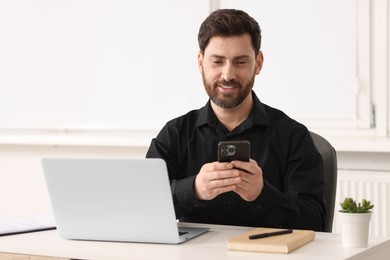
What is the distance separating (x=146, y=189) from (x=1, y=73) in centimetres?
290

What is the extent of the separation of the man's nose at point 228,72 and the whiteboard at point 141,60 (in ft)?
4.50

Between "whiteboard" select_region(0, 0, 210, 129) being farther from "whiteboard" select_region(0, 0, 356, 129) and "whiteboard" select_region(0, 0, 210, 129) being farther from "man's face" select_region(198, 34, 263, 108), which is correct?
"man's face" select_region(198, 34, 263, 108)

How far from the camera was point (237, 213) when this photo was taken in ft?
8.55

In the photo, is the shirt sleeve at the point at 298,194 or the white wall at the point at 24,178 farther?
the white wall at the point at 24,178

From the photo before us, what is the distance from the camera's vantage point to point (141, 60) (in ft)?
14.4

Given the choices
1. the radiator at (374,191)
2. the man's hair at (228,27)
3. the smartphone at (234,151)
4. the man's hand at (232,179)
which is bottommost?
the radiator at (374,191)

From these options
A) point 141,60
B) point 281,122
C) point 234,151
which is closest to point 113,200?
point 234,151

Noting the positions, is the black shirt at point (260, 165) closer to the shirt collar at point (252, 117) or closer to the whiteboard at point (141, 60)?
the shirt collar at point (252, 117)

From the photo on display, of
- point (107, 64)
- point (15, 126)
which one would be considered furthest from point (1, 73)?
point (107, 64)

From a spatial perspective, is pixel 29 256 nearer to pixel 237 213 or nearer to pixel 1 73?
pixel 237 213

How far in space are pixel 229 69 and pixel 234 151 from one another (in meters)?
0.45

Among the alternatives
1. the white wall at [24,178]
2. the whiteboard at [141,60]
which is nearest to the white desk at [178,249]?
the whiteboard at [141,60]

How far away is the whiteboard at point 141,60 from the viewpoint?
389 centimetres

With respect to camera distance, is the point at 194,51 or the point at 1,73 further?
the point at 1,73
